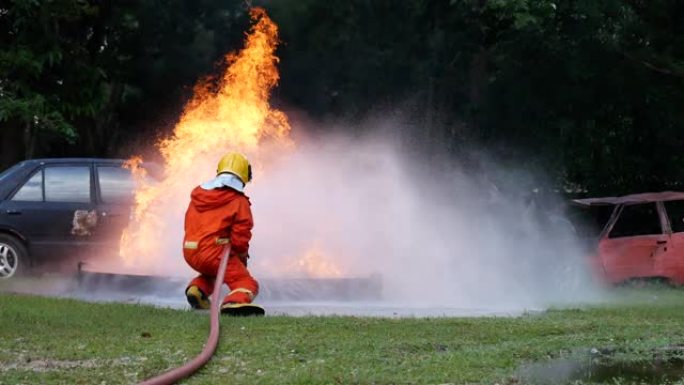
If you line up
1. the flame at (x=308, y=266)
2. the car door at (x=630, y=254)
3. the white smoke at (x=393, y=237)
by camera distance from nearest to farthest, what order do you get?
1. the flame at (x=308, y=266)
2. the white smoke at (x=393, y=237)
3. the car door at (x=630, y=254)

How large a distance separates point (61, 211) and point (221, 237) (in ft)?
17.2

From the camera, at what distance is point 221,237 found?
436 inches

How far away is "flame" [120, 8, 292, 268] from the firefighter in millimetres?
3260

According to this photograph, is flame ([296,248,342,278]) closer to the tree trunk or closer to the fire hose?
the fire hose

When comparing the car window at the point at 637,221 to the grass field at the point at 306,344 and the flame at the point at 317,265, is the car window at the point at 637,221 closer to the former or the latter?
the flame at the point at 317,265

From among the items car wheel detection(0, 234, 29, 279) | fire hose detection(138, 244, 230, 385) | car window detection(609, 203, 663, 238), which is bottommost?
fire hose detection(138, 244, 230, 385)

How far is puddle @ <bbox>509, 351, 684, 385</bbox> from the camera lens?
7.37 metres

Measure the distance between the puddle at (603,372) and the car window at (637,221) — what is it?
8135 millimetres

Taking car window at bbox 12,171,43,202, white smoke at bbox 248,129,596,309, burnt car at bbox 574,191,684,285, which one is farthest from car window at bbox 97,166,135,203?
burnt car at bbox 574,191,684,285

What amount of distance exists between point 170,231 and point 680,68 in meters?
8.52

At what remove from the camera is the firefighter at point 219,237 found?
36.1 feet

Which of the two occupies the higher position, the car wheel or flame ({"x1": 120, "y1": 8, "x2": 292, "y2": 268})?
flame ({"x1": 120, "y1": 8, "x2": 292, "y2": 268})

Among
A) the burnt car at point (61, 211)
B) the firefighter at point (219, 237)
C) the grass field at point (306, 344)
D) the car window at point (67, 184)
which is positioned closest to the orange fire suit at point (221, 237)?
the firefighter at point (219, 237)

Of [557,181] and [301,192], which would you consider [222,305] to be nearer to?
[301,192]
